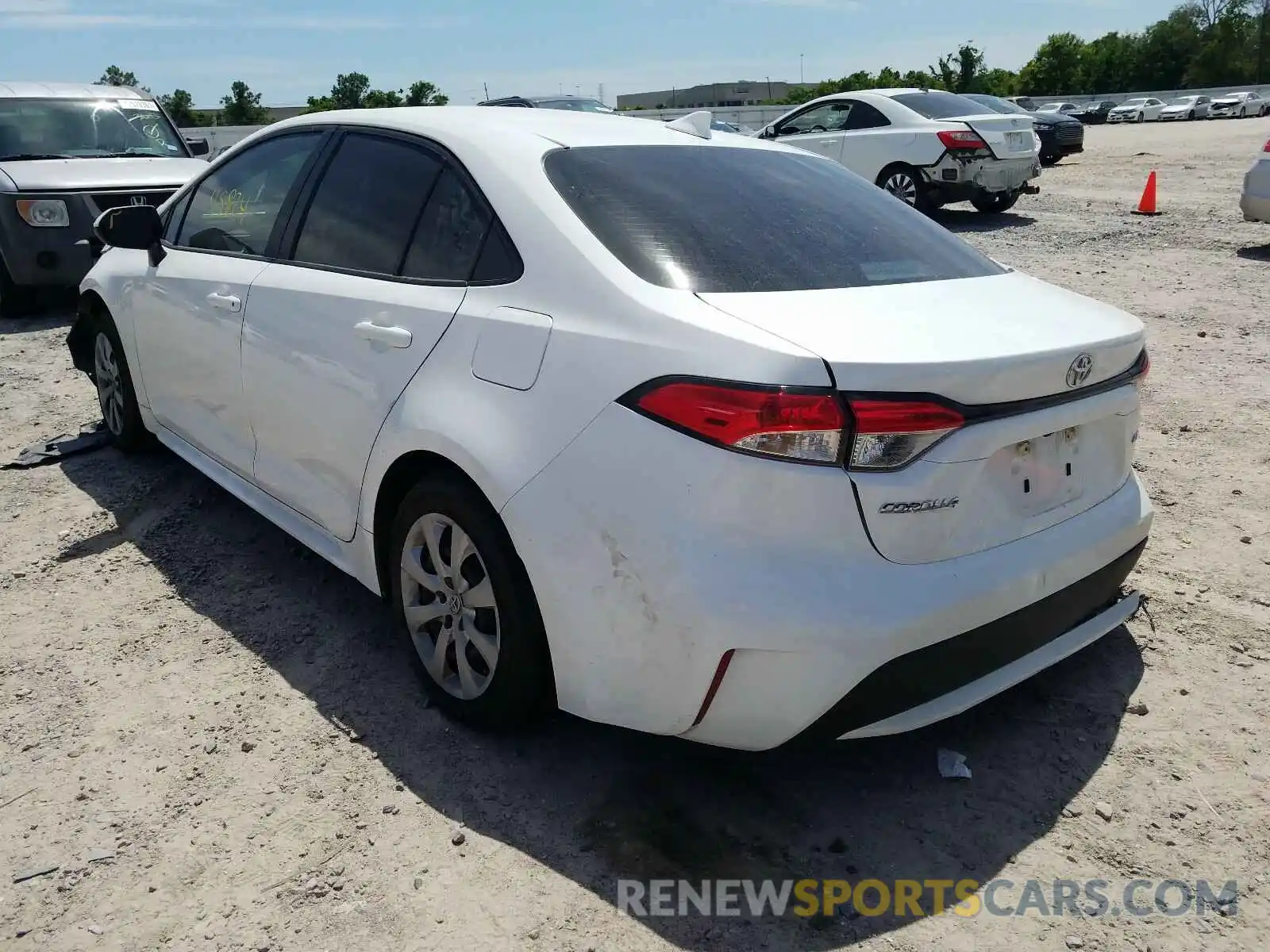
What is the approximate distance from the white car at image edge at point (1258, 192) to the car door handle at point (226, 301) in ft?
33.6

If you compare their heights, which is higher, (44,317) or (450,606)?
(450,606)

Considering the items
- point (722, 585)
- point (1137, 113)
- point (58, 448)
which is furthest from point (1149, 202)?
point (1137, 113)

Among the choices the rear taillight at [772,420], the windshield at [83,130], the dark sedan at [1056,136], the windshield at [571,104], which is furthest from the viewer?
the dark sedan at [1056,136]

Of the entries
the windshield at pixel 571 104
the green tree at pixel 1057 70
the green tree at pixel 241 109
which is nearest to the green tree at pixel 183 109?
the green tree at pixel 241 109

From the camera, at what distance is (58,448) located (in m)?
5.52

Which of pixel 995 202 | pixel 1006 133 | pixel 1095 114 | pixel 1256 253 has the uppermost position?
pixel 1095 114

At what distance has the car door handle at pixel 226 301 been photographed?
374 cm

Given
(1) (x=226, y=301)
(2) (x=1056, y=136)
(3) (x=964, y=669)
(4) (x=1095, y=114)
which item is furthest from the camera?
(4) (x=1095, y=114)

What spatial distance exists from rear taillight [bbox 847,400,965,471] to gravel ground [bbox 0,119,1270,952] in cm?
100

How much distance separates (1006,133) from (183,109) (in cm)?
6593

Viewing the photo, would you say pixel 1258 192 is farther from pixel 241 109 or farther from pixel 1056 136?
pixel 241 109

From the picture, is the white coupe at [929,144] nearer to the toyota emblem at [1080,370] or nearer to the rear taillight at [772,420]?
the toyota emblem at [1080,370]

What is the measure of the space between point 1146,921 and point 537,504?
1.66 metres

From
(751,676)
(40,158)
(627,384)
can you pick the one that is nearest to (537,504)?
(627,384)
